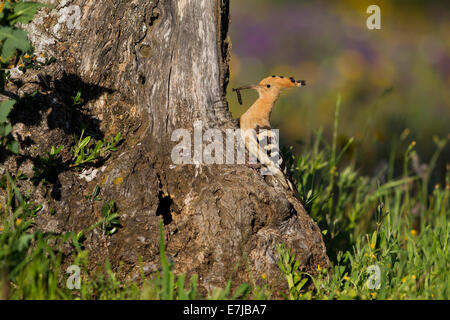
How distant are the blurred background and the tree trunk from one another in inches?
102

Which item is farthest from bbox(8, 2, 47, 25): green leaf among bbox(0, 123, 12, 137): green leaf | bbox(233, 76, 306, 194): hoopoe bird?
bbox(233, 76, 306, 194): hoopoe bird

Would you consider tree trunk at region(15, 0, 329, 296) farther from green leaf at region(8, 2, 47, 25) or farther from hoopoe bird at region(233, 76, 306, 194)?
green leaf at region(8, 2, 47, 25)

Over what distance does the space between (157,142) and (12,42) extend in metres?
1.12

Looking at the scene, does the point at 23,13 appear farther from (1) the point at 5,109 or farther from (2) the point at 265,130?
(2) the point at 265,130

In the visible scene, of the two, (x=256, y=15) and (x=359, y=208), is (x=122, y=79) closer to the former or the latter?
(x=359, y=208)

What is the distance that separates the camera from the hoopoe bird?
3.49 metres

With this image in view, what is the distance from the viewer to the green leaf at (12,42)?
249cm

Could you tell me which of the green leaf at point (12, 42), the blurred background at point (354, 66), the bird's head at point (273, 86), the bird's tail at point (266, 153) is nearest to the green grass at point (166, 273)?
the bird's tail at point (266, 153)

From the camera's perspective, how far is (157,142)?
3.38 metres

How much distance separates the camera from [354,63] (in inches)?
313

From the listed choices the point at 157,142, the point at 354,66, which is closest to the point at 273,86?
the point at 157,142

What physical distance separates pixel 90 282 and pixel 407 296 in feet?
5.45

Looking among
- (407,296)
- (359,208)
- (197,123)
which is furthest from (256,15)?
(407,296)

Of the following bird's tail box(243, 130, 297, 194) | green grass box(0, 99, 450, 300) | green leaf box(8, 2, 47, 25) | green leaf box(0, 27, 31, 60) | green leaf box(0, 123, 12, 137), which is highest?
green leaf box(8, 2, 47, 25)
